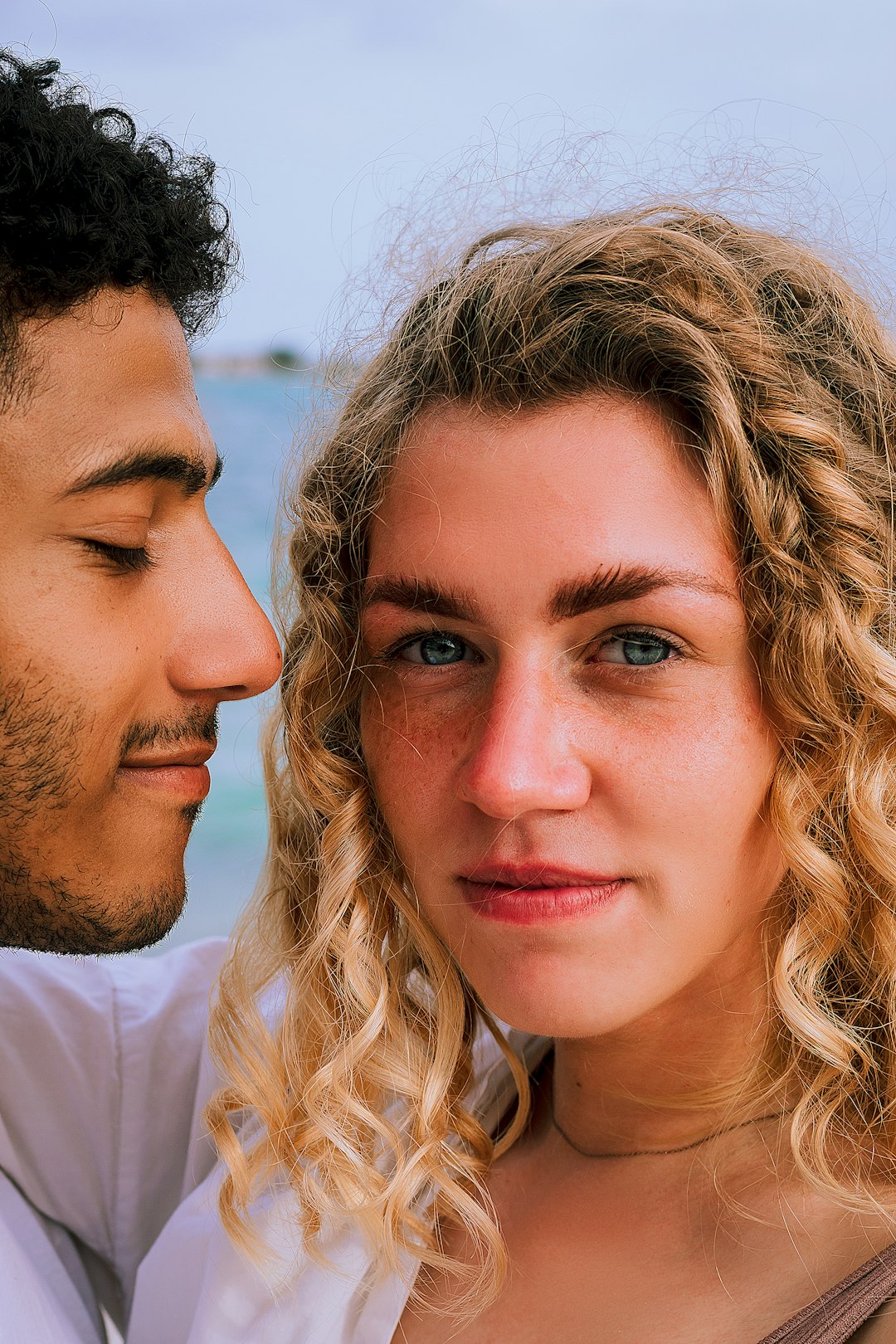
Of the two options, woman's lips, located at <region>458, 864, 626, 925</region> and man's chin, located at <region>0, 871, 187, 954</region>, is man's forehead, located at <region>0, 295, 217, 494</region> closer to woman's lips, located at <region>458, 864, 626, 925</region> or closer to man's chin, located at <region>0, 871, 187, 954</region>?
man's chin, located at <region>0, 871, 187, 954</region>

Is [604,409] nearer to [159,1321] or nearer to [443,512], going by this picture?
[443,512]

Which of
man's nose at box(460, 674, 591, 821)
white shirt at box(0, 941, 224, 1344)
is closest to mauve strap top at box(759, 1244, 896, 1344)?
man's nose at box(460, 674, 591, 821)

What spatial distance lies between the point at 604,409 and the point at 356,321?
650 mm

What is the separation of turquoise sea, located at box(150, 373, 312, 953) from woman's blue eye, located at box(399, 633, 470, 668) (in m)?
3.21

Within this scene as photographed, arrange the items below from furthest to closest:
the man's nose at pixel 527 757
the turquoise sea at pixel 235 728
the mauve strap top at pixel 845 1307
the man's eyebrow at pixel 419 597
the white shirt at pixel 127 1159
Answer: the turquoise sea at pixel 235 728
the white shirt at pixel 127 1159
the man's eyebrow at pixel 419 597
the man's nose at pixel 527 757
the mauve strap top at pixel 845 1307

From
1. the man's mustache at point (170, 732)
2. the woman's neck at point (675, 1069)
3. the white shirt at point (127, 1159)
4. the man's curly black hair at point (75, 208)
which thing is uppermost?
the man's curly black hair at point (75, 208)

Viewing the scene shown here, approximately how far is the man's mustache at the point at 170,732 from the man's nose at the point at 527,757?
1.84 feet

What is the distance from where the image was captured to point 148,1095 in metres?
2.18

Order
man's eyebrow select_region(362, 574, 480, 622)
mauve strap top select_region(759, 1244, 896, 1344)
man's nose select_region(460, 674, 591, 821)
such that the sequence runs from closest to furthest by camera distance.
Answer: mauve strap top select_region(759, 1244, 896, 1344) < man's nose select_region(460, 674, 591, 821) < man's eyebrow select_region(362, 574, 480, 622)

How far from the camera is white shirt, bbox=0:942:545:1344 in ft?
6.04

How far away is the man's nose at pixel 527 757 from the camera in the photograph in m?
1.49

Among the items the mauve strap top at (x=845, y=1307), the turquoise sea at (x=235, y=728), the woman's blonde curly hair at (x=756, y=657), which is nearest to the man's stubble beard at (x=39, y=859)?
the woman's blonde curly hair at (x=756, y=657)

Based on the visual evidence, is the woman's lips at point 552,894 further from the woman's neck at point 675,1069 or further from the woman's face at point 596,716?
the woman's neck at point 675,1069

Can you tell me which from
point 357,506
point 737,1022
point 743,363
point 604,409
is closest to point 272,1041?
point 737,1022
